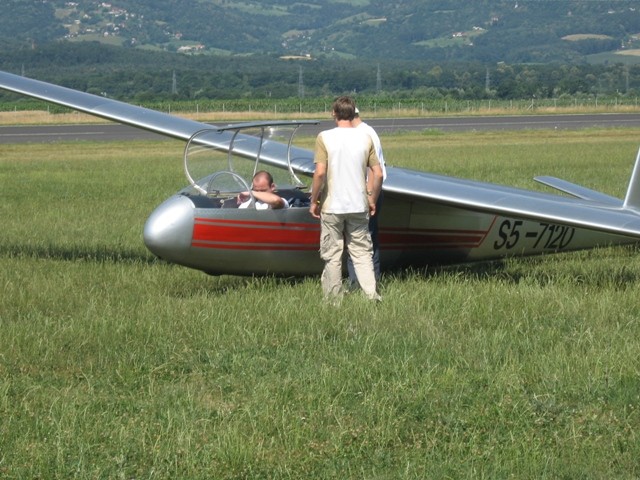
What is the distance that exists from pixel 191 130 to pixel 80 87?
121m

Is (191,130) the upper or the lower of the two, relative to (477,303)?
upper

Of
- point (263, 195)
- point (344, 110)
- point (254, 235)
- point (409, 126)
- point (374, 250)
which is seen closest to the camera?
point (344, 110)

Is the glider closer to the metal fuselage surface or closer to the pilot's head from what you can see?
the metal fuselage surface

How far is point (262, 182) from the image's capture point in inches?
432

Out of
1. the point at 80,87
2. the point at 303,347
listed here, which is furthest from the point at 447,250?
the point at 80,87

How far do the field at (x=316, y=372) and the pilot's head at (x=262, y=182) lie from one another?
97 cm

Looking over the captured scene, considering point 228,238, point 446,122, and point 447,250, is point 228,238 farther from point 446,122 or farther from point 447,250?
point 446,122

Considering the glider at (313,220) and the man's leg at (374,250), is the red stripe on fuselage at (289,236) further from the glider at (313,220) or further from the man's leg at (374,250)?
the man's leg at (374,250)

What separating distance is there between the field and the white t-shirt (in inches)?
34.7

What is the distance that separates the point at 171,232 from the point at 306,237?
5.12 ft

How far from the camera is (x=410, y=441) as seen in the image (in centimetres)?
641

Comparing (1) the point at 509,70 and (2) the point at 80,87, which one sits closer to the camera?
(2) the point at 80,87

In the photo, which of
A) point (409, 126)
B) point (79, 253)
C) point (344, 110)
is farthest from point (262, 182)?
point (409, 126)

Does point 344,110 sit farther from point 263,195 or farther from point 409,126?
point 409,126
